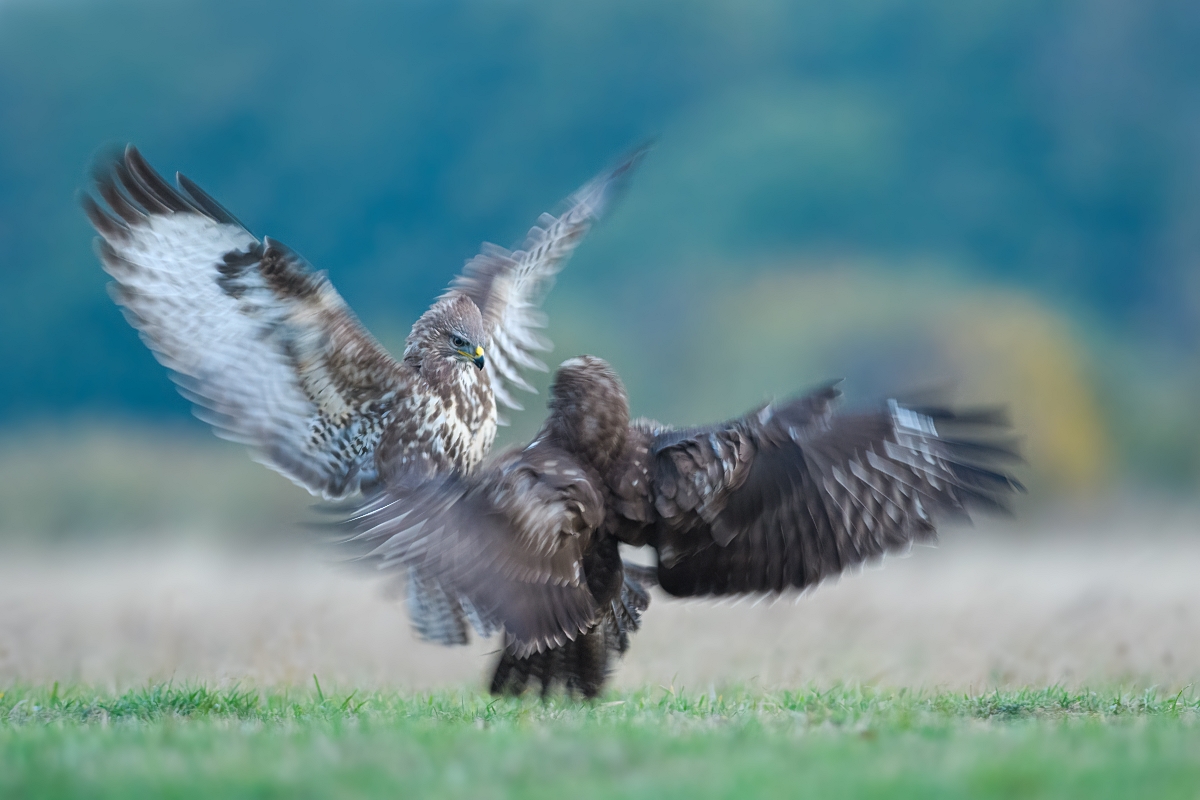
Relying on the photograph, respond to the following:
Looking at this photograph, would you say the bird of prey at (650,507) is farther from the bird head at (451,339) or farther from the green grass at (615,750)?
the bird head at (451,339)

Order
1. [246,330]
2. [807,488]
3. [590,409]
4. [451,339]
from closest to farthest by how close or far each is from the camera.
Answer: [807,488] < [590,409] < [246,330] < [451,339]

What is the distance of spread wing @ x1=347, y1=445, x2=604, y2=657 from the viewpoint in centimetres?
471

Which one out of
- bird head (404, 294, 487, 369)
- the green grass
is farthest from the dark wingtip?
the green grass

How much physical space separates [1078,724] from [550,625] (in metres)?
1.91

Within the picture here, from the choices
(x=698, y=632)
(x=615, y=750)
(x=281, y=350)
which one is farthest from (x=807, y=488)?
(x=698, y=632)

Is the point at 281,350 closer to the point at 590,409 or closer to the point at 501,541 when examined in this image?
Answer: the point at 590,409

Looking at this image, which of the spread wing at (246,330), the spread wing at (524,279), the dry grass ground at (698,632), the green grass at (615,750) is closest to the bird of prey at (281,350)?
the spread wing at (246,330)

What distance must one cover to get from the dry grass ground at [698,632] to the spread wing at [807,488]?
433mm

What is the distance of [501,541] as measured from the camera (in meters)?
4.79

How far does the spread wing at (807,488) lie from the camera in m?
5.00

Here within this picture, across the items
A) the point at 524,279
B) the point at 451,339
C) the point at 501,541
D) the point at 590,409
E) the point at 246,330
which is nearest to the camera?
the point at 501,541

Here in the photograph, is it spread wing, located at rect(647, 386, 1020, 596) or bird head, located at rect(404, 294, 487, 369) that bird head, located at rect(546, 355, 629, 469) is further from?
bird head, located at rect(404, 294, 487, 369)

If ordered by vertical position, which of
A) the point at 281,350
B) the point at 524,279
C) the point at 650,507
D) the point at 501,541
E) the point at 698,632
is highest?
the point at 524,279

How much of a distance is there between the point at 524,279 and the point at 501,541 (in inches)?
116
